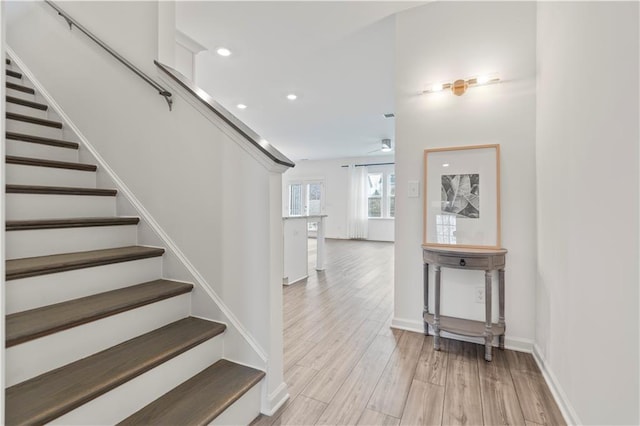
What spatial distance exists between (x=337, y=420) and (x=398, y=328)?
4.01ft

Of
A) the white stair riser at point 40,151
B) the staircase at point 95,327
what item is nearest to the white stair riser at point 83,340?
the staircase at point 95,327

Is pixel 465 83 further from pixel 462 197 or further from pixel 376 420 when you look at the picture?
pixel 376 420

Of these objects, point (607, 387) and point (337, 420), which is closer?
point (607, 387)

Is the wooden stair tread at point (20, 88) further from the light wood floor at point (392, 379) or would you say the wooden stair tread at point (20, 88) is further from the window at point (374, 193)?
the window at point (374, 193)

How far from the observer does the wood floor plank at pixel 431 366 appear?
1.79 meters

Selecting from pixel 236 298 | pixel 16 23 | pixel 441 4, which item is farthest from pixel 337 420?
pixel 16 23

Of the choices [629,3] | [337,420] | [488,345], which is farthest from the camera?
[488,345]

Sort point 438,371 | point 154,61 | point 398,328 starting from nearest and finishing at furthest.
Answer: point 154,61 < point 438,371 < point 398,328

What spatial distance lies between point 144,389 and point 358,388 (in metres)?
1.08

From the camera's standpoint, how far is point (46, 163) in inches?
71.0

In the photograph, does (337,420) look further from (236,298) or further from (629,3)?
(629,3)

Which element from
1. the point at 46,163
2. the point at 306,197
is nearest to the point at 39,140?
the point at 46,163

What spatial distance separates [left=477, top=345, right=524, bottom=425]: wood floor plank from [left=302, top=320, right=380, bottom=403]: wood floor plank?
2.44 ft

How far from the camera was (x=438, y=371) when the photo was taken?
1872mm
